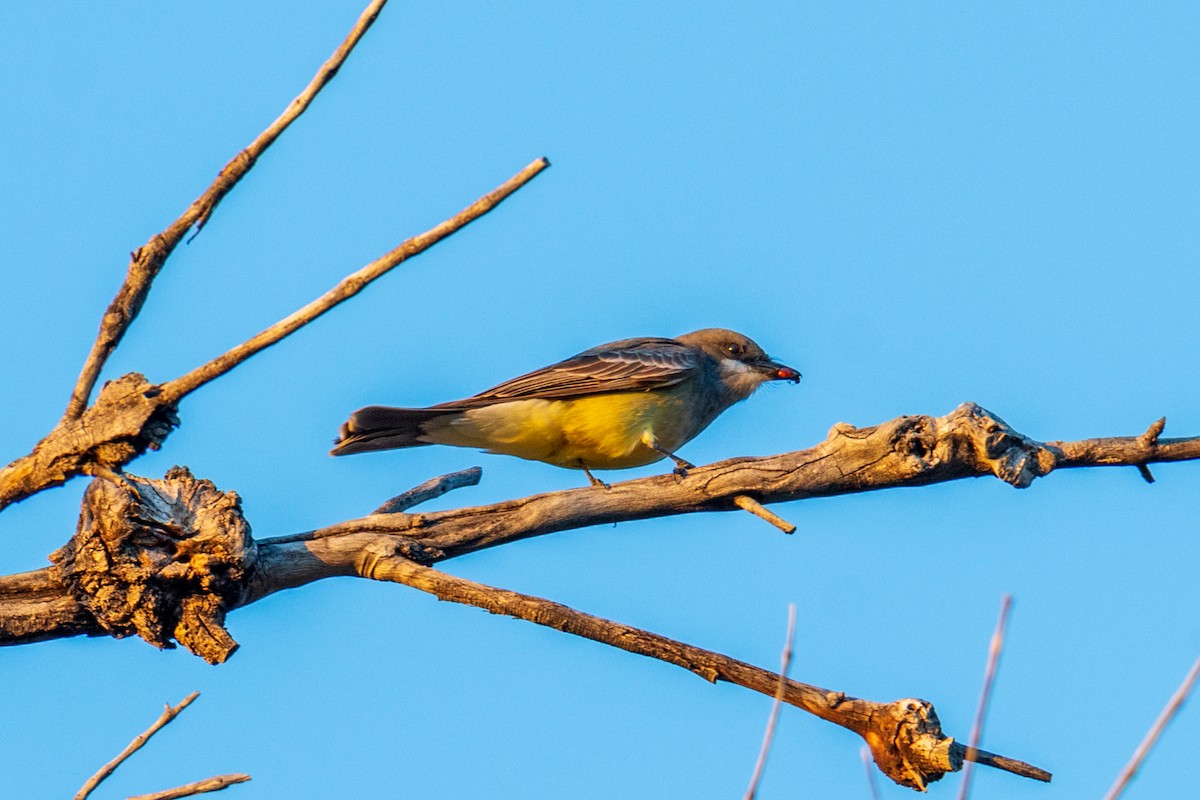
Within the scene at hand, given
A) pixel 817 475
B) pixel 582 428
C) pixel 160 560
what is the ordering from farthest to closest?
pixel 582 428
pixel 817 475
pixel 160 560

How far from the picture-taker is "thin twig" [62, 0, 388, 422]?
12.7 feet

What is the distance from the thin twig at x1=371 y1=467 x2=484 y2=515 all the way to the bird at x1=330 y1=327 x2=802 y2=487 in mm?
1179

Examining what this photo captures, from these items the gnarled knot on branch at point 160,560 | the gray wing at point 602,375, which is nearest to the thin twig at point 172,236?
the gnarled knot on branch at point 160,560

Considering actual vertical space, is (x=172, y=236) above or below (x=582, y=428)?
below

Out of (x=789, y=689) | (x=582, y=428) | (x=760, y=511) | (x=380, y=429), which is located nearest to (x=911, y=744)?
(x=789, y=689)

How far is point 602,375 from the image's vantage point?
996 cm

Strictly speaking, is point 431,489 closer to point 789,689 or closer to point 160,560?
point 160,560

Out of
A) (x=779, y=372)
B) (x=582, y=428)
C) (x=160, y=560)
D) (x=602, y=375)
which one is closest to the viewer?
(x=160, y=560)

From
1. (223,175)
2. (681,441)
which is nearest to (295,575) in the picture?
(223,175)

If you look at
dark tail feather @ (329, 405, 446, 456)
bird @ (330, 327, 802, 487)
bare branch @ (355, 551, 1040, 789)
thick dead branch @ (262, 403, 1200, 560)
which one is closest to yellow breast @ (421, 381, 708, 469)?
bird @ (330, 327, 802, 487)

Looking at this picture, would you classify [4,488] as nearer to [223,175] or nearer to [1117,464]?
[223,175]

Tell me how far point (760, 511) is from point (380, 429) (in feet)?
10.9

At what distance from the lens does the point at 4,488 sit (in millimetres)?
4590

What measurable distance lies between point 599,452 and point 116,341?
5824 millimetres
